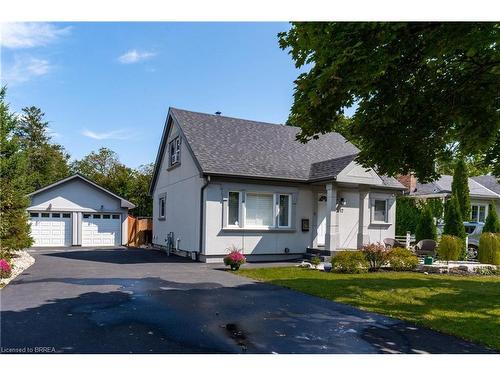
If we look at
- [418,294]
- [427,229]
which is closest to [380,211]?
[427,229]

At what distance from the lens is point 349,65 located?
5668 millimetres

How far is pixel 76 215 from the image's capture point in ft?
82.2

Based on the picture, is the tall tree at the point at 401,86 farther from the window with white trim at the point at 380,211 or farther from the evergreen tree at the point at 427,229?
the evergreen tree at the point at 427,229

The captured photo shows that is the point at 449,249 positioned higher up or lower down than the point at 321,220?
lower down

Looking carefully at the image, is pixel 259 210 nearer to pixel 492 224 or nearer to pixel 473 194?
pixel 492 224

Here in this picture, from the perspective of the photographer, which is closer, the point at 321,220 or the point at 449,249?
the point at 449,249

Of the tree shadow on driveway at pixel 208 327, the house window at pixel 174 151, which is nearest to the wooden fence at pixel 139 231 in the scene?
the house window at pixel 174 151

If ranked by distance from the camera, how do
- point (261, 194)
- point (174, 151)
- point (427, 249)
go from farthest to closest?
point (174, 151) < point (427, 249) < point (261, 194)

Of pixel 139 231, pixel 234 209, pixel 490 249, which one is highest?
pixel 234 209

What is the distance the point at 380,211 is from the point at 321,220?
350 cm

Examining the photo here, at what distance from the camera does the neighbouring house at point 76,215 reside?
24484 millimetres

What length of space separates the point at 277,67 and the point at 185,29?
347cm

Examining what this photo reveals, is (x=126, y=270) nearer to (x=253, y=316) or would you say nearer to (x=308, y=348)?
(x=253, y=316)

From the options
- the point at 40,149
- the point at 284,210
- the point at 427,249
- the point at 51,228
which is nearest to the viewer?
the point at 284,210
